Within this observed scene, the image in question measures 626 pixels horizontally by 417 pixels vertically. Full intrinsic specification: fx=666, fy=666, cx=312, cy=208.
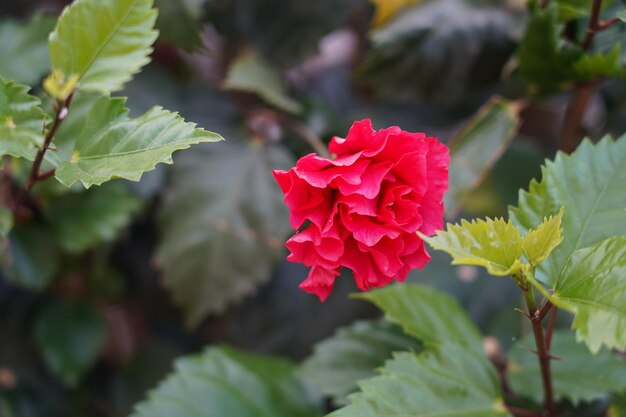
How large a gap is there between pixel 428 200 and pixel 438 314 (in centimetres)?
22

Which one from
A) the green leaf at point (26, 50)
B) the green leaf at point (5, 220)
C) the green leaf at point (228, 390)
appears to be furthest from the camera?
the green leaf at point (26, 50)

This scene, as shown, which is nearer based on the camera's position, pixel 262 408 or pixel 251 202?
pixel 262 408

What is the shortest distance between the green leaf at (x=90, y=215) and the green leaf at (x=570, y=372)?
0.46 metres

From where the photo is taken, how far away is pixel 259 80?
0.84 m

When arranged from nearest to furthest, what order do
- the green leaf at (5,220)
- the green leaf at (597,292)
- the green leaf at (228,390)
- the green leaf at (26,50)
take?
1. the green leaf at (597,292)
2. the green leaf at (5,220)
3. the green leaf at (228,390)
4. the green leaf at (26,50)

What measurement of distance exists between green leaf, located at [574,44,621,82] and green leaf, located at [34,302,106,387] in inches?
27.1

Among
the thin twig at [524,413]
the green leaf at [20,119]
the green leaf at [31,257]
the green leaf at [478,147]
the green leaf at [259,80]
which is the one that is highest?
the green leaf at [259,80]

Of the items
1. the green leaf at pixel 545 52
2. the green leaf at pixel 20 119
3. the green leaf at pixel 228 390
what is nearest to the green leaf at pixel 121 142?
the green leaf at pixel 20 119

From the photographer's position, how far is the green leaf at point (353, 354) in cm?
67

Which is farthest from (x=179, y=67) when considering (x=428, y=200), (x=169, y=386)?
(x=428, y=200)

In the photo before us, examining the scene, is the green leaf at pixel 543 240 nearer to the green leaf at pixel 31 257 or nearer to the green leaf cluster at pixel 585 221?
the green leaf cluster at pixel 585 221

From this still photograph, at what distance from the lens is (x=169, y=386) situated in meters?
0.69

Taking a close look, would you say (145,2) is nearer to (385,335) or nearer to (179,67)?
(385,335)

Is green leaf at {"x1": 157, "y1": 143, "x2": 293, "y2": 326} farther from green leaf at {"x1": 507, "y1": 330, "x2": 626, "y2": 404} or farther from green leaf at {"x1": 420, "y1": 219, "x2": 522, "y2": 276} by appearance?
green leaf at {"x1": 420, "y1": 219, "x2": 522, "y2": 276}
